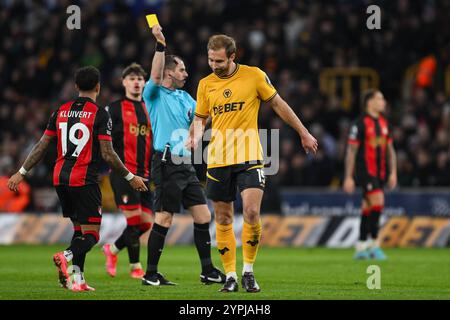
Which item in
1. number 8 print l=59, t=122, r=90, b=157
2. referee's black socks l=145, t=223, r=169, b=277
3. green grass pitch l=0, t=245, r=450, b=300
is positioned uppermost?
number 8 print l=59, t=122, r=90, b=157

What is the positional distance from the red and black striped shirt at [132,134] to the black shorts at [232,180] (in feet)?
7.76

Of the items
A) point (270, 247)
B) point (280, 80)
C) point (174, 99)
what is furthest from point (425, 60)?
point (174, 99)

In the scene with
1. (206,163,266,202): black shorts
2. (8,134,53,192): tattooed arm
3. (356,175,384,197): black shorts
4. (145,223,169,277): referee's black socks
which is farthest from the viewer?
Result: (356,175,384,197): black shorts

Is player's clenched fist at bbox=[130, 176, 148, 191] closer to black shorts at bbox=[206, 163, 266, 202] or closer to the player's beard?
black shorts at bbox=[206, 163, 266, 202]

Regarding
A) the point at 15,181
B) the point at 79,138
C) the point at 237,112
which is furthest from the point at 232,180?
the point at 15,181

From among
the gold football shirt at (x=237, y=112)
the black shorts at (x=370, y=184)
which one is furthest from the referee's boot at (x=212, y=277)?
the black shorts at (x=370, y=184)

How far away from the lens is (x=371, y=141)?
16.8m

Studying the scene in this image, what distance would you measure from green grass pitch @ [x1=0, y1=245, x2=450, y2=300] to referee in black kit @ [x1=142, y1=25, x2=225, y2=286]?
0.52m

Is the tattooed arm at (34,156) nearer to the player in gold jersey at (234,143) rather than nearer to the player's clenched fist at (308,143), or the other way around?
the player in gold jersey at (234,143)

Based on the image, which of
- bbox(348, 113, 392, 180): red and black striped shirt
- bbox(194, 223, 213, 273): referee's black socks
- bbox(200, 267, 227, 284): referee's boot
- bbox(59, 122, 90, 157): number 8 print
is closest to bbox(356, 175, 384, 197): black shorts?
bbox(348, 113, 392, 180): red and black striped shirt

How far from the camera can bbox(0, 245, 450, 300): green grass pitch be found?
9.77 m

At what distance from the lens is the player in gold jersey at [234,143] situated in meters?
9.98

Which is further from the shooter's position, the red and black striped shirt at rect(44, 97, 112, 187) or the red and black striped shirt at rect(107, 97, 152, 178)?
the red and black striped shirt at rect(107, 97, 152, 178)
